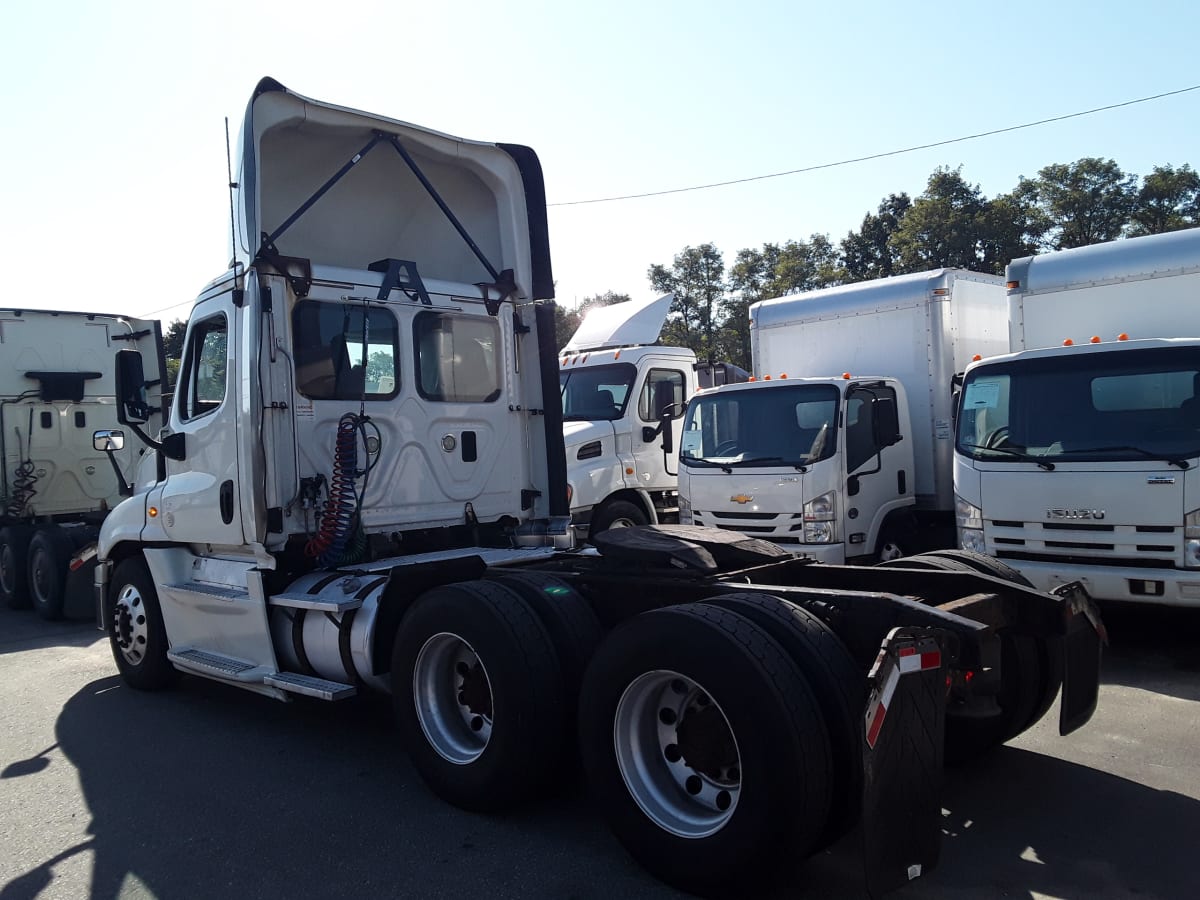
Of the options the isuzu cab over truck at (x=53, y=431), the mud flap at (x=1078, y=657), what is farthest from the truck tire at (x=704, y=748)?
the isuzu cab over truck at (x=53, y=431)

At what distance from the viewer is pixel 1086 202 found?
1170 inches

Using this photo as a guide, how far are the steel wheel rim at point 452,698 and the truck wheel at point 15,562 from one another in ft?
28.9

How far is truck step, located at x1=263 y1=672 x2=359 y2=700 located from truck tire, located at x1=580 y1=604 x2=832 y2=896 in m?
1.77

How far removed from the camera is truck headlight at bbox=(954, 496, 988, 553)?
751 centimetres

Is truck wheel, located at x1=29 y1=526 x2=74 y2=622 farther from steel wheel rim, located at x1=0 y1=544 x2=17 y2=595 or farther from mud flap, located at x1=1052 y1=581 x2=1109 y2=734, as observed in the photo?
mud flap, located at x1=1052 y1=581 x2=1109 y2=734

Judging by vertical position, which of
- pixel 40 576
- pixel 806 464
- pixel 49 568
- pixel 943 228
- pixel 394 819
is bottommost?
pixel 394 819

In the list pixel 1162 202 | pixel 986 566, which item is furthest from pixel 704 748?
pixel 1162 202

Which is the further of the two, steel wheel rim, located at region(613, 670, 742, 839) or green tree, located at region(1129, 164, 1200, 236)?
green tree, located at region(1129, 164, 1200, 236)

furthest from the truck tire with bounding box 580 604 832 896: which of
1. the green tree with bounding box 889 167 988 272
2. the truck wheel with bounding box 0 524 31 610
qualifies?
the green tree with bounding box 889 167 988 272

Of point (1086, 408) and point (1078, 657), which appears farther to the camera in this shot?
point (1086, 408)

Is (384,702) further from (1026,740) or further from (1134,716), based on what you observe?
(1134,716)

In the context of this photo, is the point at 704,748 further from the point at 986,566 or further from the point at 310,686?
the point at 310,686

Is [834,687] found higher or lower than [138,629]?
higher

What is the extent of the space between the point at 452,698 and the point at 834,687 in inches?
87.0
